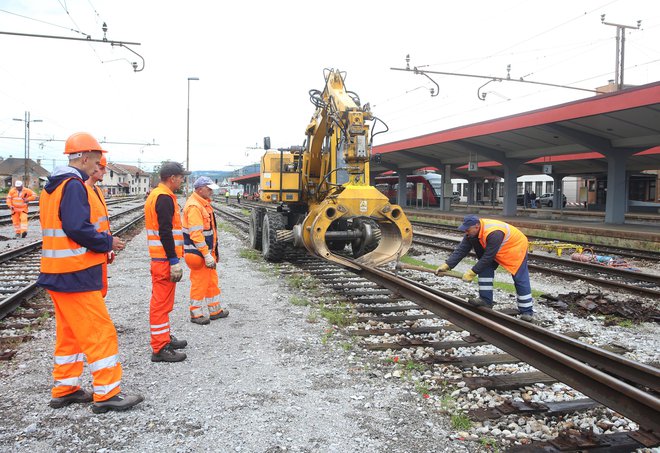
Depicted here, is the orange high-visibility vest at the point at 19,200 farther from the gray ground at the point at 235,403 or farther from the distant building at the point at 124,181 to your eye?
the distant building at the point at 124,181

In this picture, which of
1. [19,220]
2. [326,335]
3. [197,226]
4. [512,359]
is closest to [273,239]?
[197,226]

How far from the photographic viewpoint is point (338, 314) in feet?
21.1

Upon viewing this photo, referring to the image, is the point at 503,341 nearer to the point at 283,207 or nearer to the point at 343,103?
the point at 343,103

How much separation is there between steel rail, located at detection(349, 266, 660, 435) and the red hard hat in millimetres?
3847

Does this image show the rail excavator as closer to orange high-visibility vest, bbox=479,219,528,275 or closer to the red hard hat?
orange high-visibility vest, bbox=479,219,528,275

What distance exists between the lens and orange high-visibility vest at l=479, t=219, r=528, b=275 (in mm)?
6016

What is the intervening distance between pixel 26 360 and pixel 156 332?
1.29 meters

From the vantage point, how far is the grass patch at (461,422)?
349 centimetres

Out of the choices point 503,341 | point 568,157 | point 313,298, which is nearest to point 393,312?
point 313,298

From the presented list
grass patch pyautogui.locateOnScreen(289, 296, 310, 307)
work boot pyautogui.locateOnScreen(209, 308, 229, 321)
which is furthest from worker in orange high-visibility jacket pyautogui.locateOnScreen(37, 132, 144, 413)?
grass patch pyautogui.locateOnScreen(289, 296, 310, 307)

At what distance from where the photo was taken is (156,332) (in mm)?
4883

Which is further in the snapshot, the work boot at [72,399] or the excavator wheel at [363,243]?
the excavator wheel at [363,243]

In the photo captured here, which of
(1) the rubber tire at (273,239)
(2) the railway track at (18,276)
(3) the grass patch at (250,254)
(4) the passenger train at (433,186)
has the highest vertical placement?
(4) the passenger train at (433,186)

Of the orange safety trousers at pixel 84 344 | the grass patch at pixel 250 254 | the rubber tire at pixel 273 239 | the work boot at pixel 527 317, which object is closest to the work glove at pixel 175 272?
the orange safety trousers at pixel 84 344
